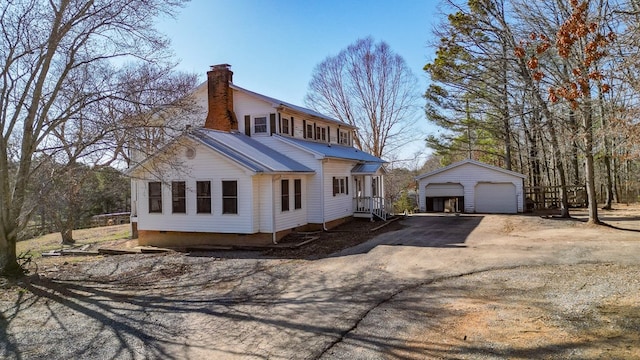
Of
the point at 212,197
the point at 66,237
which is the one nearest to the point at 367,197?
the point at 212,197

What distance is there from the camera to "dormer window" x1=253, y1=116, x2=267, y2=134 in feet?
61.0

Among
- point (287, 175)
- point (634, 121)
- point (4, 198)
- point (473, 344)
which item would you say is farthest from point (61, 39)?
point (634, 121)

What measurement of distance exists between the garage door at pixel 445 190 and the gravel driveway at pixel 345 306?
44.6ft

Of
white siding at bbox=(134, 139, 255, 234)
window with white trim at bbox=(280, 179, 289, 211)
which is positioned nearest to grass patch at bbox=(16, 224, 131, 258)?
white siding at bbox=(134, 139, 255, 234)

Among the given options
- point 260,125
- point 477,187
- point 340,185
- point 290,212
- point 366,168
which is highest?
point 260,125

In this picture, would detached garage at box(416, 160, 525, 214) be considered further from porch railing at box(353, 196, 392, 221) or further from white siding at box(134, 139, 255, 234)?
white siding at box(134, 139, 255, 234)

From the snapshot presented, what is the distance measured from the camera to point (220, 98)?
1825 cm

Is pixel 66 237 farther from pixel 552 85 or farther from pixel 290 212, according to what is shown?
pixel 552 85

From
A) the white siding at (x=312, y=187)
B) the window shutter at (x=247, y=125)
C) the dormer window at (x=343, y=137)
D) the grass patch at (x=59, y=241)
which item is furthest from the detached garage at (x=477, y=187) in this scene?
the grass patch at (x=59, y=241)

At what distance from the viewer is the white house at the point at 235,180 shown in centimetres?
1450

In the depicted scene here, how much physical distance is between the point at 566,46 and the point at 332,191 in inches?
478

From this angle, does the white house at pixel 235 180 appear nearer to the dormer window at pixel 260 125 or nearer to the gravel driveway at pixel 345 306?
the dormer window at pixel 260 125

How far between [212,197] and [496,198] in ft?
61.1

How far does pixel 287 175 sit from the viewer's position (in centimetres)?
1599
